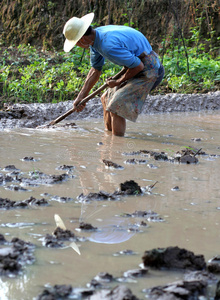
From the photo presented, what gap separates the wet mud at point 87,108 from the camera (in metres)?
6.18

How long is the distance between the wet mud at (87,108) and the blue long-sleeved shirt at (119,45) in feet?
4.74

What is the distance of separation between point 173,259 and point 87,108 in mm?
5464

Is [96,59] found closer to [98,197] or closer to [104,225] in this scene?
[98,197]

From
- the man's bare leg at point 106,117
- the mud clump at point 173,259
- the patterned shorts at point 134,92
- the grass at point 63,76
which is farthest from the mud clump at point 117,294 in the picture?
the grass at point 63,76

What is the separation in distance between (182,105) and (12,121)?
3.55m

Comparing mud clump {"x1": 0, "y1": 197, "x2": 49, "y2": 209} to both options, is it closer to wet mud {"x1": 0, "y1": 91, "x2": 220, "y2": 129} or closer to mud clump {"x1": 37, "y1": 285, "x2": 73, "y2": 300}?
mud clump {"x1": 37, "y1": 285, "x2": 73, "y2": 300}

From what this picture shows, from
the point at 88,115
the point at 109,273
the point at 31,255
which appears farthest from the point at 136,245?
the point at 88,115

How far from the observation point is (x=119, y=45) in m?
4.70

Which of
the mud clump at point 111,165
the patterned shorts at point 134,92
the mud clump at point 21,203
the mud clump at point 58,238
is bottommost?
the mud clump at point 21,203

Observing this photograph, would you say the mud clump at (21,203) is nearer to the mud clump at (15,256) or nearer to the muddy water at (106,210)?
the muddy water at (106,210)

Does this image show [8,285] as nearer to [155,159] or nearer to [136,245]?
[136,245]

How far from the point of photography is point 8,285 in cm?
166

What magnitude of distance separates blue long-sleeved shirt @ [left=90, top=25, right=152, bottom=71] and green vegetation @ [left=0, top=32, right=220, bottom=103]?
2488 millimetres

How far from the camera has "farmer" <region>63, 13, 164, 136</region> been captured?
463 centimetres
